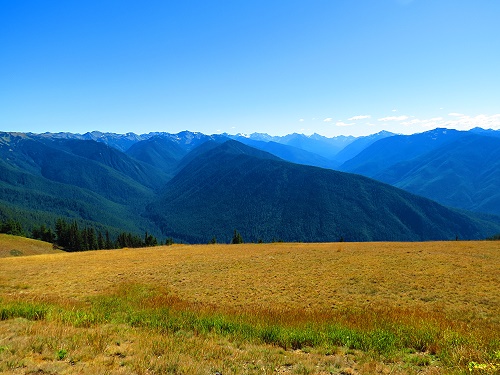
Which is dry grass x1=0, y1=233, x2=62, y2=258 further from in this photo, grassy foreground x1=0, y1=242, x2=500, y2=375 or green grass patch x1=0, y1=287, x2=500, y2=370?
green grass patch x1=0, y1=287, x2=500, y2=370

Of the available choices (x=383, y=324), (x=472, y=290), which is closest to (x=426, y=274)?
(x=472, y=290)

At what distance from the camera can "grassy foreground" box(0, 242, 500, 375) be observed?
8.64m

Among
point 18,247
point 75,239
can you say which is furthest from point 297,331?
point 75,239

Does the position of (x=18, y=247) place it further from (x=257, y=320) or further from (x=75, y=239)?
(x=257, y=320)

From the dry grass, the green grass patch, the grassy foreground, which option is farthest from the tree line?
the green grass patch

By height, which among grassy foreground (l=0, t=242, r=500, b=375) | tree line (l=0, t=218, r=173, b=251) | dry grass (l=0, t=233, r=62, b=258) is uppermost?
grassy foreground (l=0, t=242, r=500, b=375)

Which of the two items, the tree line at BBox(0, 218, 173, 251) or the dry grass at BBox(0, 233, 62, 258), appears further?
the tree line at BBox(0, 218, 173, 251)

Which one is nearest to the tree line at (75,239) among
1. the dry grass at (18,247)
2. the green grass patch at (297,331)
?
the dry grass at (18,247)

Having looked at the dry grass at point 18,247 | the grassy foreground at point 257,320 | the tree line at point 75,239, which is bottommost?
the tree line at point 75,239

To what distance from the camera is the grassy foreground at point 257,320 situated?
8.64 meters

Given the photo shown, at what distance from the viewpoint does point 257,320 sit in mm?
13703

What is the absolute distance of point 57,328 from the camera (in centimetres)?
1094

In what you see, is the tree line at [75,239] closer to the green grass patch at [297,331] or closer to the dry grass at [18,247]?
the dry grass at [18,247]

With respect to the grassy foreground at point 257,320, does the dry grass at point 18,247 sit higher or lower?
lower
